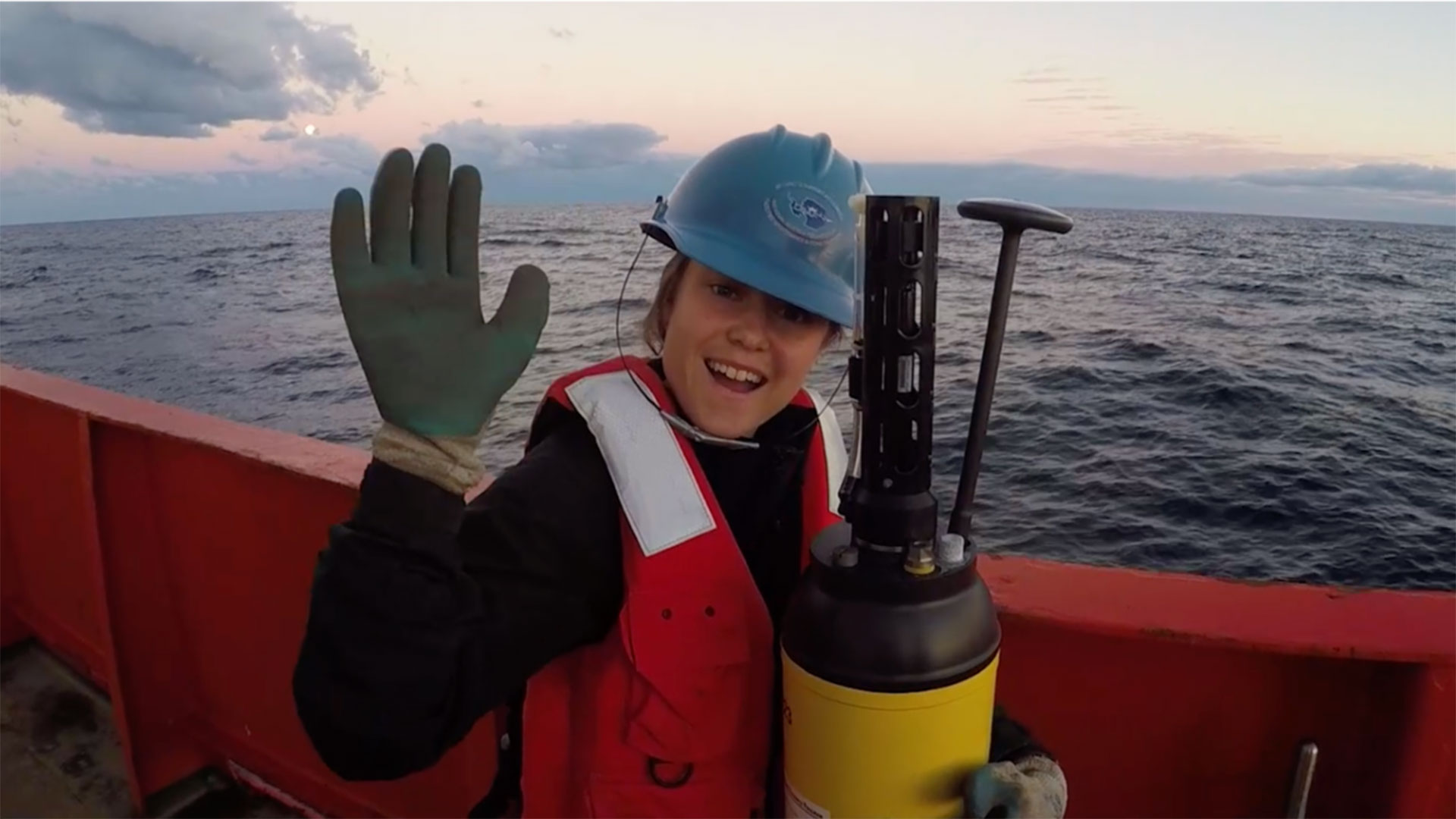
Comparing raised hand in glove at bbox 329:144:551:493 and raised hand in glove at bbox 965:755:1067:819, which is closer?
raised hand in glove at bbox 329:144:551:493

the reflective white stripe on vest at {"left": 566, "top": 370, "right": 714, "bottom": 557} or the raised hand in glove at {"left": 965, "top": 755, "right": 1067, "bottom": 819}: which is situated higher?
the reflective white stripe on vest at {"left": 566, "top": 370, "right": 714, "bottom": 557}

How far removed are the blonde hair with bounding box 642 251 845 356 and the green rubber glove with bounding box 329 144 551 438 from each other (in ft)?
2.07

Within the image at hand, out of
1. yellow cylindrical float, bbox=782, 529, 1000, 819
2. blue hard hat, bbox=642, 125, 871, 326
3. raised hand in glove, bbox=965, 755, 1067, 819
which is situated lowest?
raised hand in glove, bbox=965, 755, 1067, 819

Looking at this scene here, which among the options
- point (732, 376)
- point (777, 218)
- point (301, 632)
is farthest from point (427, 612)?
point (301, 632)

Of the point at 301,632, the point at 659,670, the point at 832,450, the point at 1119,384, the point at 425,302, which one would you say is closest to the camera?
the point at 425,302

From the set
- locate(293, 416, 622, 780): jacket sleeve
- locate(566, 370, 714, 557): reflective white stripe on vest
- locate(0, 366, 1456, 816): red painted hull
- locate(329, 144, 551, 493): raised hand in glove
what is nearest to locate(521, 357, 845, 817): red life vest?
locate(566, 370, 714, 557): reflective white stripe on vest

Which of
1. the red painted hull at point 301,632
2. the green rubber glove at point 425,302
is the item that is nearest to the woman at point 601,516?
the green rubber glove at point 425,302

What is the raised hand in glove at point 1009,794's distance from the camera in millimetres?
1229

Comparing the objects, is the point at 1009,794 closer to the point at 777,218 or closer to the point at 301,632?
the point at 777,218

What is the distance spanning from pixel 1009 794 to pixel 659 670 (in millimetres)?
524

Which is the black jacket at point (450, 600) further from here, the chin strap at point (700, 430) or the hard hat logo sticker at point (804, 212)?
the hard hat logo sticker at point (804, 212)

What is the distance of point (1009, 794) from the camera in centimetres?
126

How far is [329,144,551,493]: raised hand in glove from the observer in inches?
41.9

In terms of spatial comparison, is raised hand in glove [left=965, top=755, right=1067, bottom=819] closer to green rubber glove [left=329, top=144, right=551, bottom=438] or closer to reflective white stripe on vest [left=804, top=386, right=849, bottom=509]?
reflective white stripe on vest [left=804, top=386, right=849, bottom=509]
